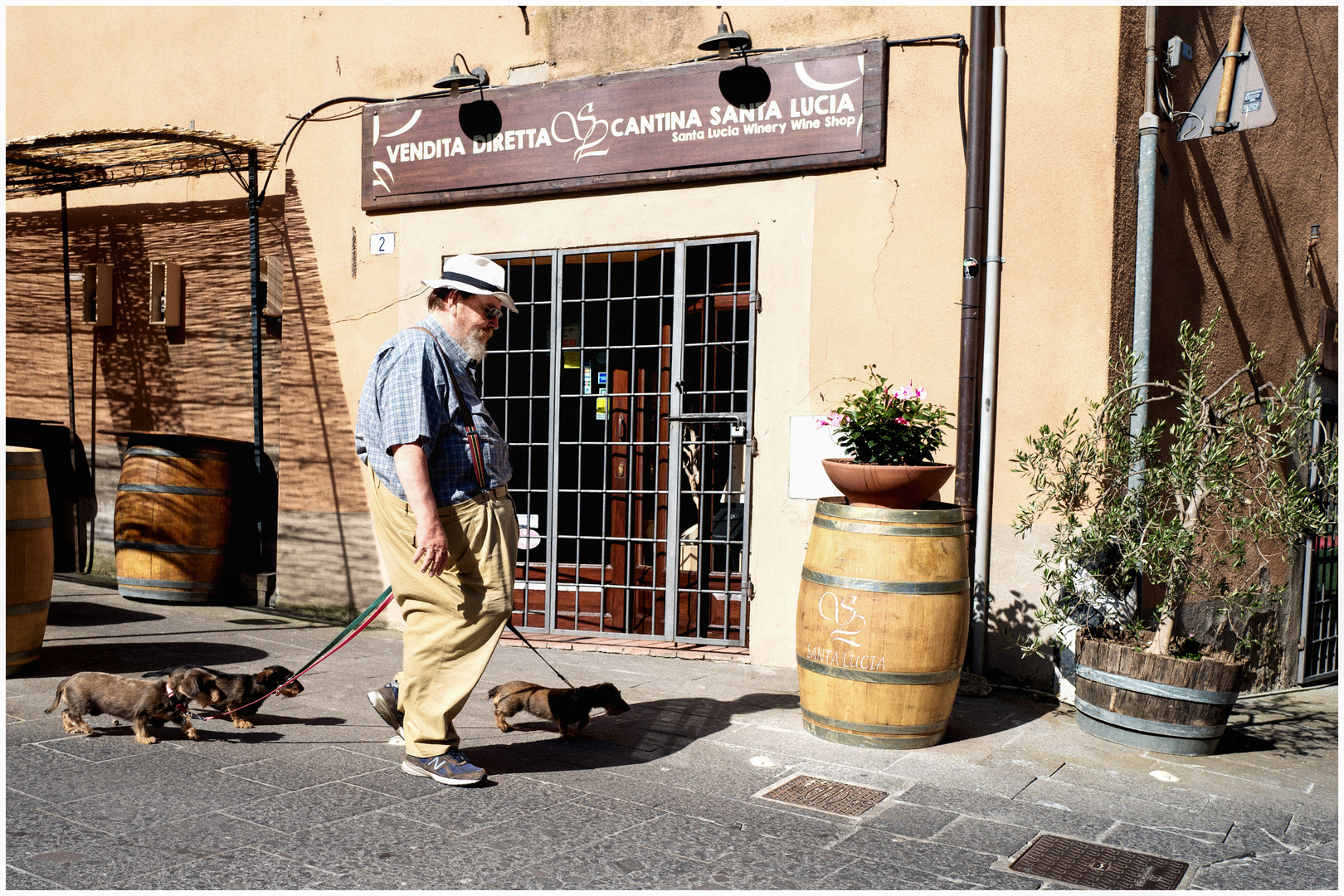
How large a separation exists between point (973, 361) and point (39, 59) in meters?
8.40

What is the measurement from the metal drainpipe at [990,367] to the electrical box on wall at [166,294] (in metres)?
6.18

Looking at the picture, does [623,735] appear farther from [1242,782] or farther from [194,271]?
[194,271]

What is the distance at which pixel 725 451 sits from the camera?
655 cm

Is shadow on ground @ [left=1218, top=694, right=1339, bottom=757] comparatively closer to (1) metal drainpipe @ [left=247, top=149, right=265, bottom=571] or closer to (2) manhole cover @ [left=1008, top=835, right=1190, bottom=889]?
(2) manhole cover @ [left=1008, top=835, right=1190, bottom=889]

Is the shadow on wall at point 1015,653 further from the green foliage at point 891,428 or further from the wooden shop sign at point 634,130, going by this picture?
the wooden shop sign at point 634,130

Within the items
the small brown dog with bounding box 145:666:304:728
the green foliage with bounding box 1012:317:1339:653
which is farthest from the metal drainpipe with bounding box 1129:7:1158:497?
the small brown dog with bounding box 145:666:304:728

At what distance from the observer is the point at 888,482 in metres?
4.43

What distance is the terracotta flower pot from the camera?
174 inches

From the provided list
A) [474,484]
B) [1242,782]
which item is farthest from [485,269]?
[1242,782]

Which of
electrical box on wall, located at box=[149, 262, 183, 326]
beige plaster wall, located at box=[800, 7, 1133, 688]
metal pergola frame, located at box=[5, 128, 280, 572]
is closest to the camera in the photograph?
beige plaster wall, located at box=[800, 7, 1133, 688]

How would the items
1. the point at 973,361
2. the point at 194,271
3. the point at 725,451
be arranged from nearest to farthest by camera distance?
the point at 973,361, the point at 725,451, the point at 194,271

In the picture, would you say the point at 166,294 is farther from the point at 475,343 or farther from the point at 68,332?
the point at 475,343

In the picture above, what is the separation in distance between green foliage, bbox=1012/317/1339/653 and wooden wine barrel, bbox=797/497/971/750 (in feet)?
2.32

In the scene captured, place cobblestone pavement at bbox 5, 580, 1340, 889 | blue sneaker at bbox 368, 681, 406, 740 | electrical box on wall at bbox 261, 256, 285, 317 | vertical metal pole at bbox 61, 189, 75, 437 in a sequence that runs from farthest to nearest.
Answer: vertical metal pole at bbox 61, 189, 75, 437 → electrical box on wall at bbox 261, 256, 285, 317 → blue sneaker at bbox 368, 681, 406, 740 → cobblestone pavement at bbox 5, 580, 1340, 889
